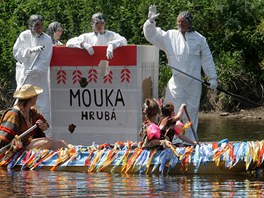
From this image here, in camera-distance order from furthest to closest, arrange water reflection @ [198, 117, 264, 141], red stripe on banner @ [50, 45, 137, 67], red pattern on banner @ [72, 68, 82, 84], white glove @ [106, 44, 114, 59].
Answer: water reflection @ [198, 117, 264, 141] → red pattern on banner @ [72, 68, 82, 84] → red stripe on banner @ [50, 45, 137, 67] → white glove @ [106, 44, 114, 59]

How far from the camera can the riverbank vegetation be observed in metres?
24.2

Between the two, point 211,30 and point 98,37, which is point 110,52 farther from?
point 211,30

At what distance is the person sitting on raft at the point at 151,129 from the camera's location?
14820 millimetres

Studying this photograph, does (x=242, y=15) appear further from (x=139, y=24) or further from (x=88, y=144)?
(x=88, y=144)

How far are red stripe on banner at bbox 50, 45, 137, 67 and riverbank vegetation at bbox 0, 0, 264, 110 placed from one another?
6.69 m

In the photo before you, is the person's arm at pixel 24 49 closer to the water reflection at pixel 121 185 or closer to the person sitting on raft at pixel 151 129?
the water reflection at pixel 121 185

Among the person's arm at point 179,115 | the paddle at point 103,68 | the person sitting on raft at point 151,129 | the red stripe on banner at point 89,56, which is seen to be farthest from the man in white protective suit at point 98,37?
the person sitting on raft at point 151,129

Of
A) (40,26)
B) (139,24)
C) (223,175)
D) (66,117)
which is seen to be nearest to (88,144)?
(66,117)

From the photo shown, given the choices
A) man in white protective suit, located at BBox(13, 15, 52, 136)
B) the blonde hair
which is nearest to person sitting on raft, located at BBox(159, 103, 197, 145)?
the blonde hair

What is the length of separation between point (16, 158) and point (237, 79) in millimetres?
9669

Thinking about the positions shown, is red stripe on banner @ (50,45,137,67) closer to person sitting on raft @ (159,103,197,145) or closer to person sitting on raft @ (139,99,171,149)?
person sitting on raft @ (159,103,197,145)

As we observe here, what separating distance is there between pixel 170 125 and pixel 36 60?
2.90 metres

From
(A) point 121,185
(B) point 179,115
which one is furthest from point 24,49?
(A) point 121,185

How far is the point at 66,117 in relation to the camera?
17.3 m
